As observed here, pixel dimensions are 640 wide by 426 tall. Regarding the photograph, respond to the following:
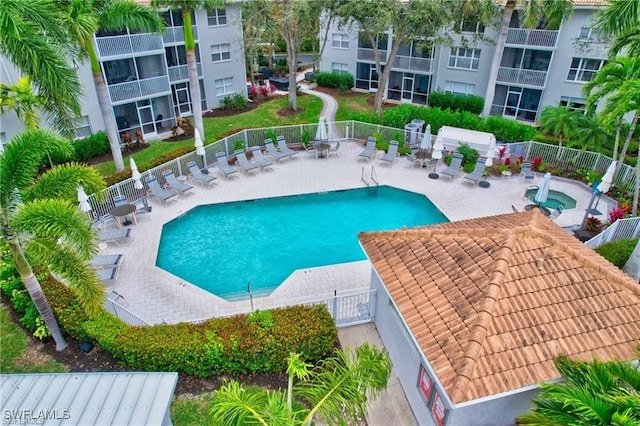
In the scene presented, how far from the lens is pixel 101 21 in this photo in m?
17.0

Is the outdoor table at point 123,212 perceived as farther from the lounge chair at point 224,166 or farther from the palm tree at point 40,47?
the lounge chair at point 224,166

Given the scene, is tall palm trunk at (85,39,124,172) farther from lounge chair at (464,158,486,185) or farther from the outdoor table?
lounge chair at (464,158,486,185)

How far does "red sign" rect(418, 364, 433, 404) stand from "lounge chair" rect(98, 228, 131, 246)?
39.2 feet

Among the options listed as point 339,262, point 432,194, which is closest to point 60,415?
point 339,262

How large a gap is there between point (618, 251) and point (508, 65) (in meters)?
20.3

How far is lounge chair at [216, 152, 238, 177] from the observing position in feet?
67.4

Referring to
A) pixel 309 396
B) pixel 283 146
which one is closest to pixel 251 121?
pixel 283 146

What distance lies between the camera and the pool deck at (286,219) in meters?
13.0

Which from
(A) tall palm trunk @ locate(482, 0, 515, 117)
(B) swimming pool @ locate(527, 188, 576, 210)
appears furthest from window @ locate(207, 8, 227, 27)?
(B) swimming pool @ locate(527, 188, 576, 210)

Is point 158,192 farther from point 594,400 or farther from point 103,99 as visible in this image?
point 594,400

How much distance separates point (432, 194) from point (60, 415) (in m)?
16.4

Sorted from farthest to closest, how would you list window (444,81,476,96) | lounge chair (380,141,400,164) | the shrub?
window (444,81,476,96) < lounge chair (380,141,400,164) < the shrub

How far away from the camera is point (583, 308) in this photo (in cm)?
811

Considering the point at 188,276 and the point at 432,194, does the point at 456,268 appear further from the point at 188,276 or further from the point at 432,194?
the point at 432,194
